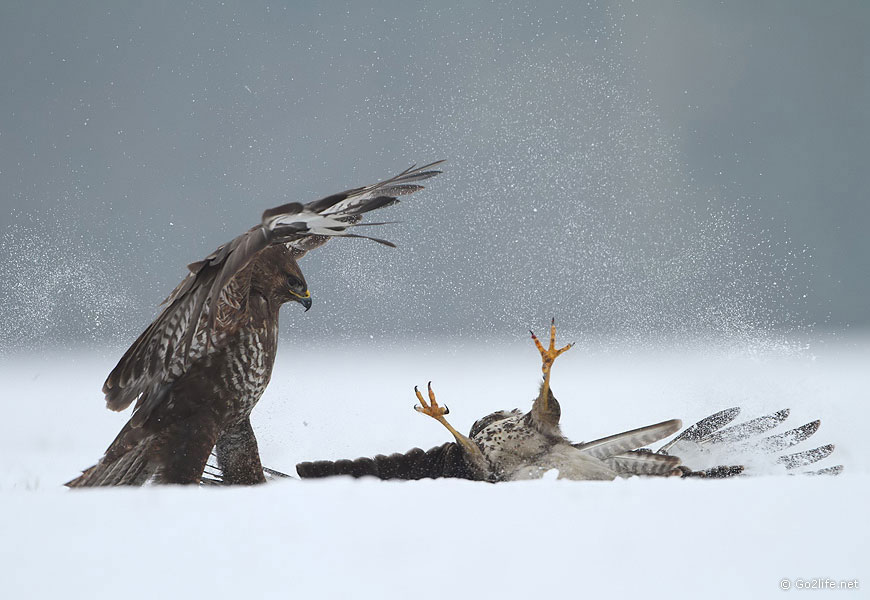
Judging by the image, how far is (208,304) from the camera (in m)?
3.29

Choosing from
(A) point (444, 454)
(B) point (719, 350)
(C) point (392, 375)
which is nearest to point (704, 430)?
(A) point (444, 454)

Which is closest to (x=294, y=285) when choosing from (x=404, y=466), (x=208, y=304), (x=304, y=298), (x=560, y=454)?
(x=304, y=298)

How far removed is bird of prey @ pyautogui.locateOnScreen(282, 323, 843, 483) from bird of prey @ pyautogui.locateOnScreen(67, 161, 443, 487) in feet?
1.88

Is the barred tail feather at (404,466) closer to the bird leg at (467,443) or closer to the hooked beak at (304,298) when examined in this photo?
the bird leg at (467,443)

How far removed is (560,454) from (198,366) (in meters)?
1.77

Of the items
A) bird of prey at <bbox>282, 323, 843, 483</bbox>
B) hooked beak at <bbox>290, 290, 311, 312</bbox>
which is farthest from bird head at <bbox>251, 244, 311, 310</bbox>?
bird of prey at <bbox>282, 323, 843, 483</bbox>

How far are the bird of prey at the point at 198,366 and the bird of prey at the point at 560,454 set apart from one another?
0.57 m

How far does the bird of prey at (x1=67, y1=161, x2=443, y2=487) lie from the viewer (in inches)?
136

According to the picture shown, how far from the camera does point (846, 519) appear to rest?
2232mm

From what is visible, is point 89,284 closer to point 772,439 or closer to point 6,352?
point 6,352

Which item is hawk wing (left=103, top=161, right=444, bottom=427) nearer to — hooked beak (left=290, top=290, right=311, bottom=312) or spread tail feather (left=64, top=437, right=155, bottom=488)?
spread tail feather (left=64, top=437, right=155, bottom=488)

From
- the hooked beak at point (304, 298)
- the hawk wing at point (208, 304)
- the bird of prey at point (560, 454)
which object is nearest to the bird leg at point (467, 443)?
the bird of prey at point (560, 454)

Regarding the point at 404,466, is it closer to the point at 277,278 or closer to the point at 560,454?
the point at 560,454

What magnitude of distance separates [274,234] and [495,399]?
14.7 feet
